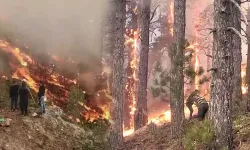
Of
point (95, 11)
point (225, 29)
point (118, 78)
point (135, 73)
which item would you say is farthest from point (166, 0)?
point (225, 29)

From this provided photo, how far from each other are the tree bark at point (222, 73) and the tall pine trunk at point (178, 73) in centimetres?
506

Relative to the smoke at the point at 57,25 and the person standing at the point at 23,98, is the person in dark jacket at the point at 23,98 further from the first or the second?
the smoke at the point at 57,25

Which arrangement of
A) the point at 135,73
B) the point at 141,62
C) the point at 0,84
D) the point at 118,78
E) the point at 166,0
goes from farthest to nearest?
the point at 166,0, the point at 135,73, the point at 141,62, the point at 0,84, the point at 118,78

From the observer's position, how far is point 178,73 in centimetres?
1451

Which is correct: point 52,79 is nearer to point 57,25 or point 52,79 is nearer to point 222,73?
point 57,25

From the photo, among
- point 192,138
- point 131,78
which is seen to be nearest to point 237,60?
point 192,138

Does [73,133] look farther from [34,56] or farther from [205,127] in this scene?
[205,127]

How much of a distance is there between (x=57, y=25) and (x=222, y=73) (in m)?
20.3

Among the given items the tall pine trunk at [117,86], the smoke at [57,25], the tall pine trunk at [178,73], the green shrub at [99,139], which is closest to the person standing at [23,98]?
the green shrub at [99,139]

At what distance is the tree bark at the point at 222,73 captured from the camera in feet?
29.3

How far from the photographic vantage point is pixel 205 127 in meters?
9.12

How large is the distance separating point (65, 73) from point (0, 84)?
608 centimetres

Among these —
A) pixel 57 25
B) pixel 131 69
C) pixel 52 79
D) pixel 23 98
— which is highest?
pixel 57 25

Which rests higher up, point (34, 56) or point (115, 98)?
point (34, 56)
